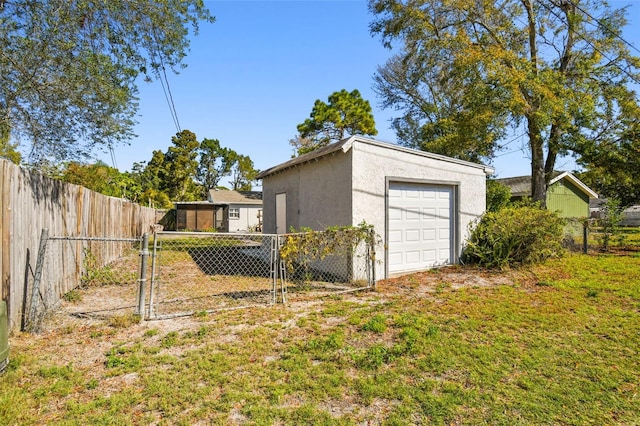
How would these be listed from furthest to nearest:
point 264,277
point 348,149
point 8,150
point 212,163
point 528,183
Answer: point 212,163, point 528,183, point 8,150, point 264,277, point 348,149

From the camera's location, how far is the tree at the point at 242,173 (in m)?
49.3

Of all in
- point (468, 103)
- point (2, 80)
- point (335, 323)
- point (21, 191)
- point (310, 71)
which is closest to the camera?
point (21, 191)

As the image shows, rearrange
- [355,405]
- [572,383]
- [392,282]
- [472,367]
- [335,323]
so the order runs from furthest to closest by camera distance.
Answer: [392,282] → [335,323] → [472,367] → [572,383] → [355,405]

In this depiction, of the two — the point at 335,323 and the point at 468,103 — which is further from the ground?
the point at 468,103

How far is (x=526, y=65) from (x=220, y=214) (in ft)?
79.2

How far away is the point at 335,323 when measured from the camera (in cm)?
491

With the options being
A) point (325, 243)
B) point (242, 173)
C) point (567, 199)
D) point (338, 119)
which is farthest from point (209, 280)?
point (242, 173)

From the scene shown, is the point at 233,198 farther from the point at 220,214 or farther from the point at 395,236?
the point at 395,236

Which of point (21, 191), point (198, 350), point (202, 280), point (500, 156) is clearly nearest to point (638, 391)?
point (198, 350)

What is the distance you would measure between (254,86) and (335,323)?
9.75m

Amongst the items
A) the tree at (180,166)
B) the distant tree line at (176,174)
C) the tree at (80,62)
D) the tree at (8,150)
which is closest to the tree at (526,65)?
the tree at (80,62)

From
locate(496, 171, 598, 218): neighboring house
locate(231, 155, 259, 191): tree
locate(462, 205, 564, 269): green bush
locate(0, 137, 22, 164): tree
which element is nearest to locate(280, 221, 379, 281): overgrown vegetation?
locate(462, 205, 564, 269): green bush

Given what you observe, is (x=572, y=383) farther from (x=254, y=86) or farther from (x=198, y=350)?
(x=254, y=86)

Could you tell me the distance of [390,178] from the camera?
26.4 ft
